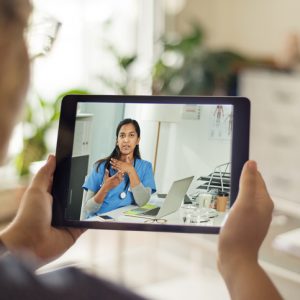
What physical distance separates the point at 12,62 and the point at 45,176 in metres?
0.38

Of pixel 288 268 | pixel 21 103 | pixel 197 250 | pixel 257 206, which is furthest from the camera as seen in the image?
→ pixel 197 250

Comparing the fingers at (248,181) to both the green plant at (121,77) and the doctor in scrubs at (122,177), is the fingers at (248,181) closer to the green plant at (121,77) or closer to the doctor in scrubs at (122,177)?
the doctor in scrubs at (122,177)

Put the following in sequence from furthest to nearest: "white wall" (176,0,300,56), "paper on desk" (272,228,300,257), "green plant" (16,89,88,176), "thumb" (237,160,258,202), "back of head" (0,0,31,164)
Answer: "white wall" (176,0,300,56) < "green plant" (16,89,88,176) < "paper on desk" (272,228,300,257) < "thumb" (237,160,258,202) < "back of head" (0,0,31,164)

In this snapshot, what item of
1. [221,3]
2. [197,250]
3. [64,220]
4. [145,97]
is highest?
[221,3]

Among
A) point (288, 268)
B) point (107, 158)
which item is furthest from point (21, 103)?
point (288, 268)

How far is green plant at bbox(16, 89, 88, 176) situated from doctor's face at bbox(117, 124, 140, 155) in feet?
5.01

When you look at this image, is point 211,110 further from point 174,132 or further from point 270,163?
point 270,163

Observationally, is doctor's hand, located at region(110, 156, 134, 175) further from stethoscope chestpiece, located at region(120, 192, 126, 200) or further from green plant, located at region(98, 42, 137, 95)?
green plant, located at region(98, 42, 137, 95)

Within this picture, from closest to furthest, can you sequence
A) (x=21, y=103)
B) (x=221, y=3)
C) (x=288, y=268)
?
1. (x=21, y=103)
2. (x=288, y=268)
3. (x=221, y=3)

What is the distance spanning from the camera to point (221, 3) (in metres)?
3.17

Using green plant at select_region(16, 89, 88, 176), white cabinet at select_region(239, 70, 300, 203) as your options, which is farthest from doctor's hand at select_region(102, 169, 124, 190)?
white cabinet at select_region(239, 70, 300, 203)

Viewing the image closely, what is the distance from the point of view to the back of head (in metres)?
0.47

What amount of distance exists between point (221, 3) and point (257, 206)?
2.69m

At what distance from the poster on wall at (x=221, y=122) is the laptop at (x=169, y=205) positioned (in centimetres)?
9
